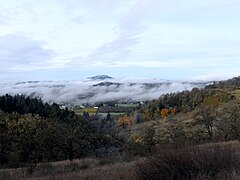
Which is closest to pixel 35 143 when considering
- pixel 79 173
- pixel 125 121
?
pixel 79 173

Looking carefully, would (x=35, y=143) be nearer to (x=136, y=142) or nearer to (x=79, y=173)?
(x=136, y=142)

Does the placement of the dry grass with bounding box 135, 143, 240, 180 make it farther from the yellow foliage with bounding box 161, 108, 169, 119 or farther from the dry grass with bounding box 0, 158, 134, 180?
the yellow foliage with bounding box 161, 108, 169, 119

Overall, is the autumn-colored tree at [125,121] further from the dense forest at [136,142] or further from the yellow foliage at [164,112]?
the yellow foliage at [164,112]

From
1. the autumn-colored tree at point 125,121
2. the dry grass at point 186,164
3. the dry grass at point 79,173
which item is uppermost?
the dry grass at point 186,164

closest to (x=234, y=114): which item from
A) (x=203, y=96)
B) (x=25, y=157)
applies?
(x=25, y=157)

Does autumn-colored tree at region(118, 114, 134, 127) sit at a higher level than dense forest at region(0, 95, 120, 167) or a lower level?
lower

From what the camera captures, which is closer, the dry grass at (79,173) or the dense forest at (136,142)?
the dense forest at (136,142)

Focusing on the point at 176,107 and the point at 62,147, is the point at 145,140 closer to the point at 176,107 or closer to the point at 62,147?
the point at 62,147

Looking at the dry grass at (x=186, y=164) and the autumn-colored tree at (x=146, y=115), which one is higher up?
the dry grass at (x=186, y=164)

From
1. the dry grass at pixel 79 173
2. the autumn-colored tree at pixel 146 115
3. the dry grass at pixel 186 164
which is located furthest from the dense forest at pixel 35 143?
the autumn-colored tree at pixel 146 115

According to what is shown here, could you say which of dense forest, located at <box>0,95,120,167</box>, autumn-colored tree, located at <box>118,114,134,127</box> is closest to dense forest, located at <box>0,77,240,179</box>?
dense forest, located at <box>0,95,120,167</box>

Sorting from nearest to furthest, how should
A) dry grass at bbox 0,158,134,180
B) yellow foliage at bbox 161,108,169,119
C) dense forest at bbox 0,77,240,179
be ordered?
1. dense forest at bbox 0,77,240,179
2. dry grass at bbox 0,158,134,180
3. yellow foliage at bbox 161,108,169,119

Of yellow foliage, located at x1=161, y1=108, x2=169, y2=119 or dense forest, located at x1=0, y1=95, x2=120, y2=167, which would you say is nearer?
dense forest, located at x1=0, y1=95, x2=120, y2=167

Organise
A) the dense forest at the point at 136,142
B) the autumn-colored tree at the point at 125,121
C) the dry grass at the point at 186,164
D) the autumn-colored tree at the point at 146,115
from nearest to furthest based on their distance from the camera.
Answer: the dry grass at the point at 186,164, the dense forest at the point at 136,142, the autumn-colored tree at the point at 125,121, the autumn-colored tree at the point at 146,115
